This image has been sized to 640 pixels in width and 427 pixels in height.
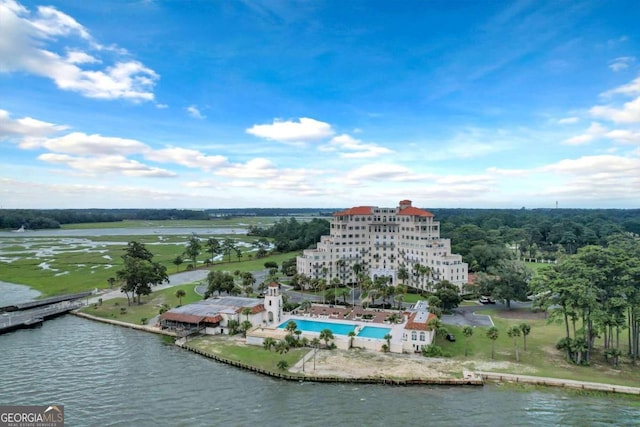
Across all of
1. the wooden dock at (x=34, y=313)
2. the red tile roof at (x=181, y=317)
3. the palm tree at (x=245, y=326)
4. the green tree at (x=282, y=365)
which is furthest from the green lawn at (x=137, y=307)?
the green tree at (x=282, y=365)

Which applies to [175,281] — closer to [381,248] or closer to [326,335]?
[381,248]

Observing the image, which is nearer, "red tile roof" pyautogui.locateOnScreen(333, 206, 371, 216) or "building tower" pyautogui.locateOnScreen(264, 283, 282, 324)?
"building tower" pyautogui.locateOnScreen(264, 283, 282, 324)

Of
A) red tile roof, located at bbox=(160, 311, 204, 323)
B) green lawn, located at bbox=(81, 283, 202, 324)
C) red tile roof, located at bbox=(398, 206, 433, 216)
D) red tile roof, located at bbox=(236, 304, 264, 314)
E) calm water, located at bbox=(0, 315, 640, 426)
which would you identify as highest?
red tile roof, located at bbox=(398, 206, 433, 216)

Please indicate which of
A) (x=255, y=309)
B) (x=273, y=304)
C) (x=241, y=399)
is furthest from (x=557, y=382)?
(x=255, y=309)

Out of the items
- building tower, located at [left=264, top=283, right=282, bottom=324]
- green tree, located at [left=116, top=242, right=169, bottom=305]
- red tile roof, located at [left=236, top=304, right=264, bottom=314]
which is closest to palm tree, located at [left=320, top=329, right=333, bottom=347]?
building tower, located at [left=264, top=283, right=282, bottom=324]

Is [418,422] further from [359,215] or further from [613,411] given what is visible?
[359,215]

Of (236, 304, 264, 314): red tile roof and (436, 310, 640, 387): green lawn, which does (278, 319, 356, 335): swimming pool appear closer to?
(236, 304, 264, 314): red tile roof
